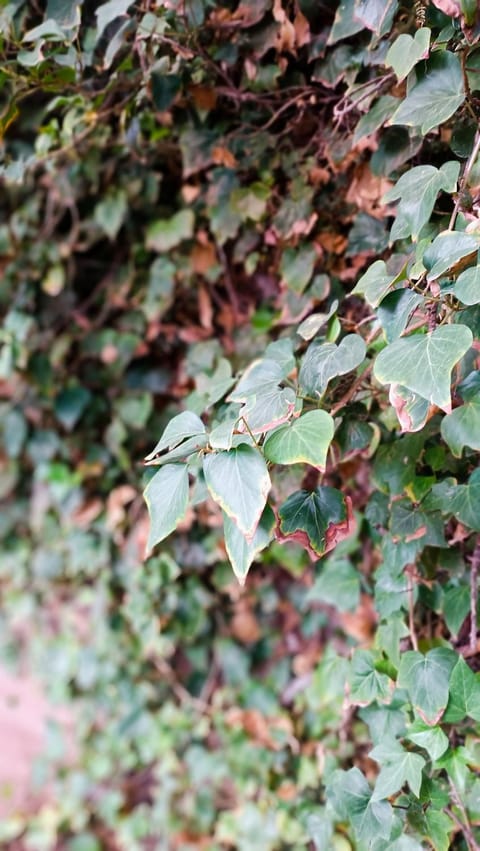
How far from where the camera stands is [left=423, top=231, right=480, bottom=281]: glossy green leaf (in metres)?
0.61

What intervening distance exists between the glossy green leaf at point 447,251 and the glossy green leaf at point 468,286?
15 mm

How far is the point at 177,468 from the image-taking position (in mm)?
641

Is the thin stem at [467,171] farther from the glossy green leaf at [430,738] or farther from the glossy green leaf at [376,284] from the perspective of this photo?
the glossy green leaf at [430,738]

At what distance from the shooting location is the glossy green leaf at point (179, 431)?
2.15ft

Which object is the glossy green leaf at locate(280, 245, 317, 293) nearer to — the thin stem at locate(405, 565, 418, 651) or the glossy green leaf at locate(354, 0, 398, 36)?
the glossy green leaf at locate(354, 0, 398, 36)

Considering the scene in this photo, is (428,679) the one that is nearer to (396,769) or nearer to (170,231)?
(396,769)

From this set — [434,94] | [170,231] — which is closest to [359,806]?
[434,94]

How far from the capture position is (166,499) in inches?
24.8

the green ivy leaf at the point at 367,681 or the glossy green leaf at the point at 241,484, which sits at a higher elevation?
the glossy green leaf at the point at 241,484

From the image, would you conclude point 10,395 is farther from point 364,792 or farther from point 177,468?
point 364,792

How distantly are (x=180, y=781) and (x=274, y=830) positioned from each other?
0.31 m

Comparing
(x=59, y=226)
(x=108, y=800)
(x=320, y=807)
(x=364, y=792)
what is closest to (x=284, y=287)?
(x=59, y=226)

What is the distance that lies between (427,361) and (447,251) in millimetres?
120

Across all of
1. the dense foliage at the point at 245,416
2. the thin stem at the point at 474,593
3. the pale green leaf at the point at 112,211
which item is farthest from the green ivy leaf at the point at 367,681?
the pale green leaf at the point at 112,211
